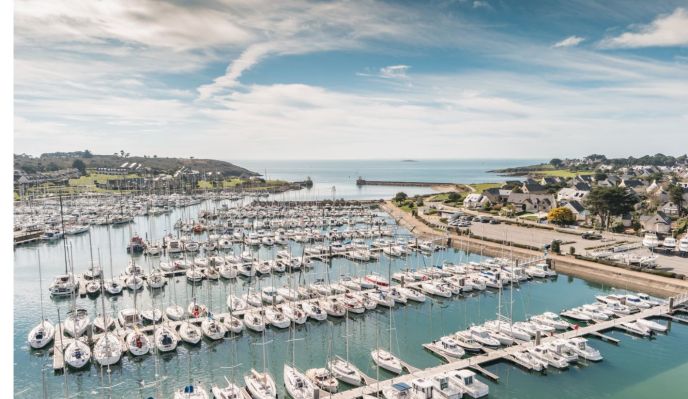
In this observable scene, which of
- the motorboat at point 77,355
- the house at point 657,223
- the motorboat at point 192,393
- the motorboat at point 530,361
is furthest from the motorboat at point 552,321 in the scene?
the house at point 657,223

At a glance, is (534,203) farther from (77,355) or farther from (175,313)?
(77,355)

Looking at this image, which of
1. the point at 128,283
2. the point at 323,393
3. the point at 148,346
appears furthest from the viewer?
the point at 128,283

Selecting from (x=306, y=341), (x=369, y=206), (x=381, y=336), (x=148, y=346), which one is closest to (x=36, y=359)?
(x=148, y=346)

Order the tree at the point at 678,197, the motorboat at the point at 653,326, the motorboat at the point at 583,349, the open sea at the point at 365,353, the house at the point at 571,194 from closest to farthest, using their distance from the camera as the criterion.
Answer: the open sea at the point at 365,353 < the motorboat at the point at 583,349 < the motorboat at the point at 653,326 < the tree at the point at 678,197 < the house at the point at 571,194

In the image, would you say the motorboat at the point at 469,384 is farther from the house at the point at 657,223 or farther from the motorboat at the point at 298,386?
the house at the point at 657,223

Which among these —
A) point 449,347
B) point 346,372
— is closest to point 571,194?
point 449,347

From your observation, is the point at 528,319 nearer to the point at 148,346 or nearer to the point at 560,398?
the point at 560,398
